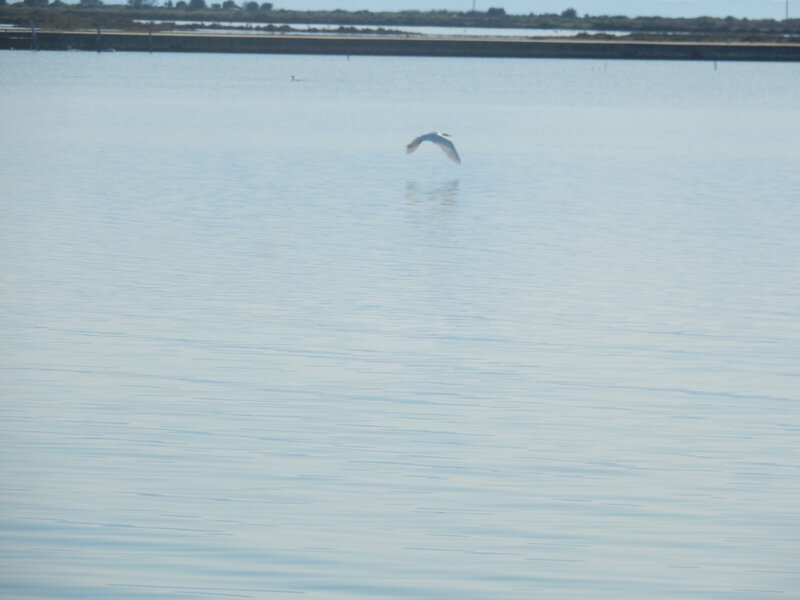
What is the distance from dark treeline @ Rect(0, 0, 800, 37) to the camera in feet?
433

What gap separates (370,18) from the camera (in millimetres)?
149625

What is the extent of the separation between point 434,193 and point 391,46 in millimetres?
63943

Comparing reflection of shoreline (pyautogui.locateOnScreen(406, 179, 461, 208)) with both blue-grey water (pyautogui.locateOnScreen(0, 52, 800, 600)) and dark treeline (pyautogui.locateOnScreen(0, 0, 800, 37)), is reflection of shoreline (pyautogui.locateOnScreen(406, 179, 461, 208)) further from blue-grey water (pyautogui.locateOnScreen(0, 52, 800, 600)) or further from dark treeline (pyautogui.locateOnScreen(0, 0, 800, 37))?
dark treeline (pyautogui.locateOnScreen(0, 0, 800, 37))

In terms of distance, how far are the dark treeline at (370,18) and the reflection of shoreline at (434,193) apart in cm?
9787

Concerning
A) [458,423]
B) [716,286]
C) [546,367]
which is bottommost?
[458,423]

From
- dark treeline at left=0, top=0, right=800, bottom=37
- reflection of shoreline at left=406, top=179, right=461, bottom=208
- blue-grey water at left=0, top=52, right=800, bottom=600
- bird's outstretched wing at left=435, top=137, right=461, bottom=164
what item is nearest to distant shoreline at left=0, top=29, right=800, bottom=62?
dark treeline at left=0, top=0, right=800, bottom=37

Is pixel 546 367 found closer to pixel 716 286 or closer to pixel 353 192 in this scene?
pixel 716 286

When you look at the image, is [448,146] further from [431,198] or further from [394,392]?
[394,392]

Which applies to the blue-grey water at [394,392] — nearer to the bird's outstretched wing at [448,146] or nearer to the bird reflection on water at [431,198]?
the bird reflection on water at [431,198]

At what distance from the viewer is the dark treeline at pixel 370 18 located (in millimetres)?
132125

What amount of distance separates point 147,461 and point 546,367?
3.64 meters

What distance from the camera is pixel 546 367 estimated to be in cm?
1055

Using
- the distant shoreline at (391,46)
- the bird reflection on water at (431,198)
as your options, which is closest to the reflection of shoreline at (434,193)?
the bird reflection on water at (431,198)

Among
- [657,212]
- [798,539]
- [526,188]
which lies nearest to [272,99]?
[526,188]
